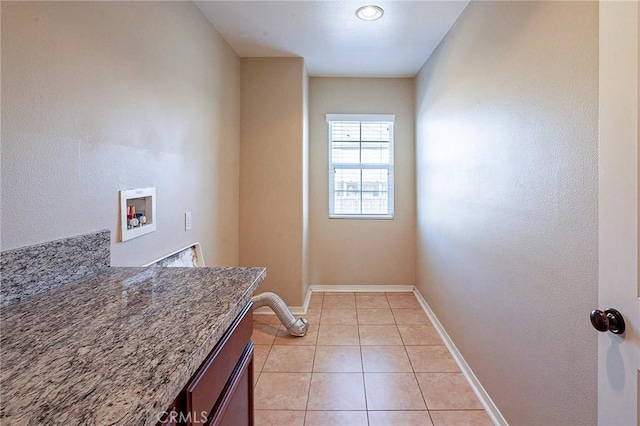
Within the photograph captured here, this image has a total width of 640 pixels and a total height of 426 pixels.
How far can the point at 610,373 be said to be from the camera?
0.78 metres

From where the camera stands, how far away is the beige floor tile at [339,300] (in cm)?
339

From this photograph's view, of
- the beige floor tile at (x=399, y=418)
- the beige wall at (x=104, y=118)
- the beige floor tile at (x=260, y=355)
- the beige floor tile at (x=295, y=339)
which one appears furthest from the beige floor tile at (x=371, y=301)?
the beige wall at (x=104, y=118)

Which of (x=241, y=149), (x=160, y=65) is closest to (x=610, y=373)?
(x=160, y=65)

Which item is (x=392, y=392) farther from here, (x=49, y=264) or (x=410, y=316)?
(x=49, y=264)

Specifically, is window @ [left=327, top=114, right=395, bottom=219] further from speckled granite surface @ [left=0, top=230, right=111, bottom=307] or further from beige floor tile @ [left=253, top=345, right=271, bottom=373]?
speckled granite surface @ [left=0, top=230, right=111, bottom=307]

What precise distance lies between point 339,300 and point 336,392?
5.20 ft

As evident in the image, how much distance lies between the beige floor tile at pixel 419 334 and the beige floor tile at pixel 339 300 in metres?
0.70

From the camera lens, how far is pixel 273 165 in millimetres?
3098

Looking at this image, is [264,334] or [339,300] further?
[339,300]

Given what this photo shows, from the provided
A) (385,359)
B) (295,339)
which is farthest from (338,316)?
(385,359)

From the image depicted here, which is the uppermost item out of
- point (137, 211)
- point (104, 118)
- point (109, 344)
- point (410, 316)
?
point (104, 118)

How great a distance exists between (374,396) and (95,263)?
5.56ft

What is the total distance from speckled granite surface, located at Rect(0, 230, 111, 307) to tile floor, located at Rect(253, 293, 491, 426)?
125 cm

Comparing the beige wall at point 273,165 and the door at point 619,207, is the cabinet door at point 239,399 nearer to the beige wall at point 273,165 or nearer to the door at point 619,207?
the door at point 619,207
